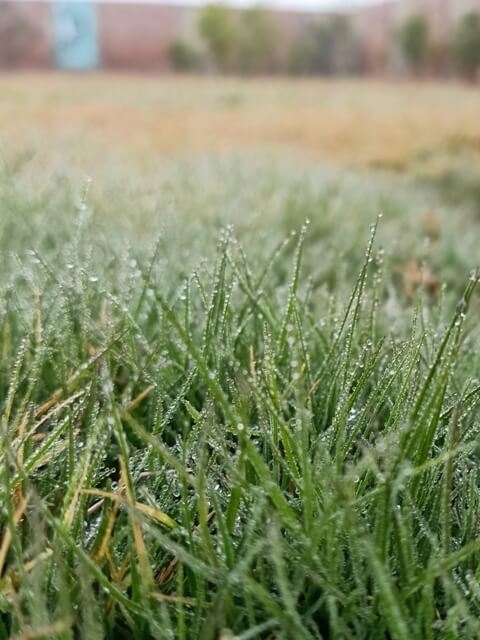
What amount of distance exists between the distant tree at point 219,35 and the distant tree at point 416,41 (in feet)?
5.07

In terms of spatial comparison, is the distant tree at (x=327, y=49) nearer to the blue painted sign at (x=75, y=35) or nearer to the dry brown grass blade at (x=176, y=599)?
the blue painted sign at (x=75, y=35)

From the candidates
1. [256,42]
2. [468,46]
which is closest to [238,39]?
[256,42]

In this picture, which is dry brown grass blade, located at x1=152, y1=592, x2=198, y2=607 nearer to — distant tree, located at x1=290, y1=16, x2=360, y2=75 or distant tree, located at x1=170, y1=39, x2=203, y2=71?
distant tree, located at x1=170, y1=39, x2=203, y2=71

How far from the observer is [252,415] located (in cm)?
62

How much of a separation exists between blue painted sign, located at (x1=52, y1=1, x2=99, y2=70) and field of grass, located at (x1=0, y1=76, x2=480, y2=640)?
3.68 metres

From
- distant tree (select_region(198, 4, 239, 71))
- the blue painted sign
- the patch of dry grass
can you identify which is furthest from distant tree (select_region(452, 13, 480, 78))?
the blue painted sign

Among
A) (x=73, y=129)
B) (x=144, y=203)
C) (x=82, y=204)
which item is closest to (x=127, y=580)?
(x=82, y=204)

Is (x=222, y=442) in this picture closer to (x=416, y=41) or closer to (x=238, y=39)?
(x=416, y=41)

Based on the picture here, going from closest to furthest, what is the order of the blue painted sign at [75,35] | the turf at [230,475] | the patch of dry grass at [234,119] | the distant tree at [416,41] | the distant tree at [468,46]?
the turf at [230,475] → the patch of dry grass at [234,119] → the blue painted sign at [75,35] → the distant tree at [468,46] → the distant tree at [416,41]

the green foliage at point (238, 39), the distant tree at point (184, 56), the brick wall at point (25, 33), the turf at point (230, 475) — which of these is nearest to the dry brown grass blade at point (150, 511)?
the turf at point (230, 475)

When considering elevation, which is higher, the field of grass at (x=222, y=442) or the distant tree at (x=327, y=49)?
the distant tree at (x=327, y=49)

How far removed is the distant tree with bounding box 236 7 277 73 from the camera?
6.53 m

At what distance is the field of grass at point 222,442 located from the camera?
415mm

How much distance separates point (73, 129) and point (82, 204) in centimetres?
213
